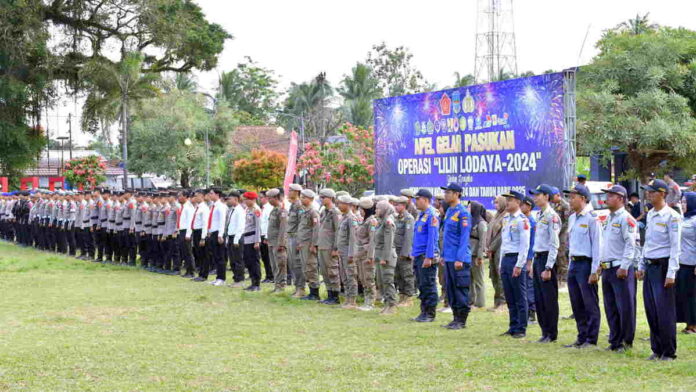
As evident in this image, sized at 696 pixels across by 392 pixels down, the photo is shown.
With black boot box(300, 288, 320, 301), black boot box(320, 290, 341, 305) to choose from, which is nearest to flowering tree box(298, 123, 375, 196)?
black boot box(300, 288, 320, 301)

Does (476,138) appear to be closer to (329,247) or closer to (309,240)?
(309,240)

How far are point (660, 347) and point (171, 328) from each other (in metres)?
5.95

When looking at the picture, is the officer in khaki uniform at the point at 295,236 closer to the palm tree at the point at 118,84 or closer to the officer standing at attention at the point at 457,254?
the officer standing at attention at the point at 457,254

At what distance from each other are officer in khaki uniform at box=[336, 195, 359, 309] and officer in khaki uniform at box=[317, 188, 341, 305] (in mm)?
172

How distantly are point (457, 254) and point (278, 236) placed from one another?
550 cm

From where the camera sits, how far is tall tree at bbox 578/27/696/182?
2278 centimetres

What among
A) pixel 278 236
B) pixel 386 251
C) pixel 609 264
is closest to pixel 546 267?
pixel 609 264

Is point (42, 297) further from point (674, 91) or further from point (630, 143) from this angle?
point (674, 91)

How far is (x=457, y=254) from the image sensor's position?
10797 mm

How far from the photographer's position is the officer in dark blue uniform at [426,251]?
1150cm

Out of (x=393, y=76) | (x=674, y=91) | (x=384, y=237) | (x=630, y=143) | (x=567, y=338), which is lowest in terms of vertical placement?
(x=567, y=338)

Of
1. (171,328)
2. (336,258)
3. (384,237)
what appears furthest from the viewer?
(336,258)

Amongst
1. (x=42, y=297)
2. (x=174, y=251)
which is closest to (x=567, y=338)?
(x=42, y=297)

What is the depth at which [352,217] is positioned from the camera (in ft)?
43.7
